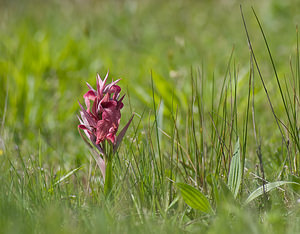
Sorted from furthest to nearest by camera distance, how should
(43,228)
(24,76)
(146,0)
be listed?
(146,0) < (24,76) < (43,228)

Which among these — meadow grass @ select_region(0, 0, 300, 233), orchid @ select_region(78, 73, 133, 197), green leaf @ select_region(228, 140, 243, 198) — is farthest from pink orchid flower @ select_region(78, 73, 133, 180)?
green leaf @ select_region(228, 140, 243, 198)

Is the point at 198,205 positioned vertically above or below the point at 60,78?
below

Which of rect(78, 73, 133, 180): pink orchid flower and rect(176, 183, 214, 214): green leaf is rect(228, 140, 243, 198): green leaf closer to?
rect(176, 183, 214, 214): green leaf

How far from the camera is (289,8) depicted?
18.6 ft

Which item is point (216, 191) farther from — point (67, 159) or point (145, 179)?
Result: point (67, 159)

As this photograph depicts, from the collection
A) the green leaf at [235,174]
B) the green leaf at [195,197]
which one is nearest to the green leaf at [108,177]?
the green leaf at [195,197]

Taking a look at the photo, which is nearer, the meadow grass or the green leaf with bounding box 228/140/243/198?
the meadow grass

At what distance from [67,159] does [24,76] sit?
4.05ft

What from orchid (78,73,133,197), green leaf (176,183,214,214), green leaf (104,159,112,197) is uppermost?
orchid (78,73,133,197)

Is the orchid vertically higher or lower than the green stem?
higher

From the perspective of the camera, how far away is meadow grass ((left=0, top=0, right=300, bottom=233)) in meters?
1.31

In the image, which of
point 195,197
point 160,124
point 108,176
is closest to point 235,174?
point 195,197

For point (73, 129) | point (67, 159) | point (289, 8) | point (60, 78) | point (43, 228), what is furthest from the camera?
point (289, 8)

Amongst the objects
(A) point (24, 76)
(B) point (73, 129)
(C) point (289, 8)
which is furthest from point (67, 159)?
(C) point (289, 8)
